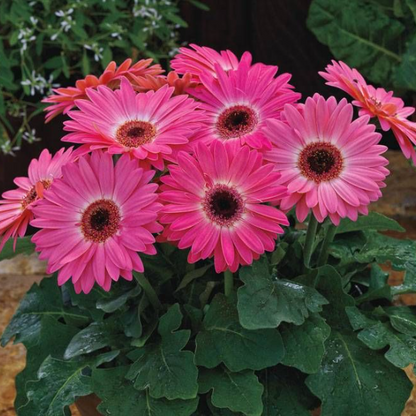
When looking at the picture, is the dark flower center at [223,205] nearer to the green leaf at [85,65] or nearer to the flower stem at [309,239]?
the flower stem at [309,239]

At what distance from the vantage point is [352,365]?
30.7 inches

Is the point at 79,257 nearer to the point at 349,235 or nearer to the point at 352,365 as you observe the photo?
the point at 352,365

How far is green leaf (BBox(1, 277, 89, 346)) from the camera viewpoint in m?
0.92

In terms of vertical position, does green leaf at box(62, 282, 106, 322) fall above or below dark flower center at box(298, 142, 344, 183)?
below

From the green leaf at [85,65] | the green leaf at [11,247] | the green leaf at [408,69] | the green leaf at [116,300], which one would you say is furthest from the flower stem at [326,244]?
the green leaf at [408,69]

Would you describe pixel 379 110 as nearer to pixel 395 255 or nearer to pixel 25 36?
pixel 395 255

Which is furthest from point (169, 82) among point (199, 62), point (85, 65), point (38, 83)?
point (38, 83)

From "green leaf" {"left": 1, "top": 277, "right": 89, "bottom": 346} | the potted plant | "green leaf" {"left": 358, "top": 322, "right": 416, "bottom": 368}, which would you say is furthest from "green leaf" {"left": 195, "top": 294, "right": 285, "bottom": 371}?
"green leaf" {"left": 1, "top": 277, "right": 89, "bottom": 346}

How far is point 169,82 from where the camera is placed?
787 mm

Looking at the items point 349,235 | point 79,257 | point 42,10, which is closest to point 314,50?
point 42,10

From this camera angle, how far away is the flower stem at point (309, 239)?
2.56 feet

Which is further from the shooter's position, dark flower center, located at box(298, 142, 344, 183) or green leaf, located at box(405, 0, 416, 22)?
green leaf, located at box(405, 0, 416, 22)

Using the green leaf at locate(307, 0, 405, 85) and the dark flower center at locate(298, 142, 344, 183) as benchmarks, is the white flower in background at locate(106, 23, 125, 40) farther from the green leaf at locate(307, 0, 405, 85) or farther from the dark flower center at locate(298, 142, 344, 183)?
the dark flower center at locate(298, 142, 344, 183)

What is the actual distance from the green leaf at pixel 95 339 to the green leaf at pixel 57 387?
0.6 inches
